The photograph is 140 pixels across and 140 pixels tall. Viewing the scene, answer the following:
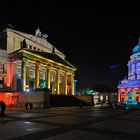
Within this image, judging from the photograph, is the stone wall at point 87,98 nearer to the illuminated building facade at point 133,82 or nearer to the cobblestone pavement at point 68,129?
the cobblestone pavement at point 68,129

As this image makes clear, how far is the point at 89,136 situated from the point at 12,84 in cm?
5428

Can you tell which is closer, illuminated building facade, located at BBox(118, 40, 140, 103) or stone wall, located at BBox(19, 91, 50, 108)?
stone wall, located at BBox(19, 91, 50, 108)

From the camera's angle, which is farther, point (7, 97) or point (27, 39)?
point (27, 39)

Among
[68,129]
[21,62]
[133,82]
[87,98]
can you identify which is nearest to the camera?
[68,129]

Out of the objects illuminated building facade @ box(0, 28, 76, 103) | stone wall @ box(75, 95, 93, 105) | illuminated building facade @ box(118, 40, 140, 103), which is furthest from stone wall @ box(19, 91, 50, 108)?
illuminated building facade @ box(118, 40, 140, 103)

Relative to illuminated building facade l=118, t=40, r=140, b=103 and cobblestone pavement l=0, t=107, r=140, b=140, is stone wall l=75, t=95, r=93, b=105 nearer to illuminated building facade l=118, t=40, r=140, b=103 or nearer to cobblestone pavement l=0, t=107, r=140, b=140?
cobblestone pavement l=0, t=107, r=140, b=140

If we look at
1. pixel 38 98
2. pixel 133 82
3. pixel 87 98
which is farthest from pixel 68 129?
pixel 133 82

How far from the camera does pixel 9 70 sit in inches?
2549

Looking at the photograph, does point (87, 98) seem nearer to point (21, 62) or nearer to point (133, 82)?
point (21, 62)

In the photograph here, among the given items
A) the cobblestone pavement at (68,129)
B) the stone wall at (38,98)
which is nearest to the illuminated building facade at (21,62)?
the stone wall at (38,98)

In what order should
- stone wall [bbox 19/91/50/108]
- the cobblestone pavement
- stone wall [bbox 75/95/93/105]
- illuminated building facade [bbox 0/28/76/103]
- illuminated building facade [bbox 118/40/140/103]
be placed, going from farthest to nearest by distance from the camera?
illuminated building facade [bbox 118/40/140/103] < stone wall [bbox 75/95/93/105] < illuminated building facade [bbox 0/28/76/103] < stone wall [bbox 19/91/50/108] < the cobblestone pavement

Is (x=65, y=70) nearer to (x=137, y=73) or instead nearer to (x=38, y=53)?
(x=38, y=53)

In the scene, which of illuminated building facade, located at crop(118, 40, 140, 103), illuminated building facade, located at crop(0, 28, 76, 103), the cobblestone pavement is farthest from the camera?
illuminated building facade, located at crop(118, 40, 140, 103)

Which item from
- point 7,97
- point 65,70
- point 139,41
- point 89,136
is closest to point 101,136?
point 89,136
